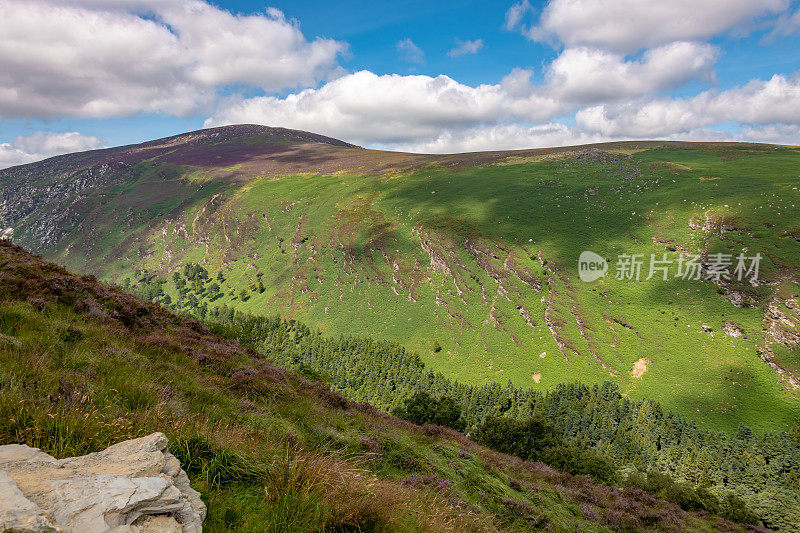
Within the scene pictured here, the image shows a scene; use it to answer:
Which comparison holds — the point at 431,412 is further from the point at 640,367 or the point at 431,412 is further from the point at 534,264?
the point at 534,264

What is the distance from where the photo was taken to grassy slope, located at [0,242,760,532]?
505 cm

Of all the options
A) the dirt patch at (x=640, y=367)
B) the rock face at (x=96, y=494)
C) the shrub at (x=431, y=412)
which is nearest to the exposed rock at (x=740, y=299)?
the dirt patch at (x=640, y=367)

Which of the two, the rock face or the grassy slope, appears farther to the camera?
the grassy slope

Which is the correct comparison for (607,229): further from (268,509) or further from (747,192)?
(268,509)

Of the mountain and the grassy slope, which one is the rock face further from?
the mountain

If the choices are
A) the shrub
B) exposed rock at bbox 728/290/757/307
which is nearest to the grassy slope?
the shrub

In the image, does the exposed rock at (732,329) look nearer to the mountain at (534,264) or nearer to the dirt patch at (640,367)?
the mountain at (534,264)

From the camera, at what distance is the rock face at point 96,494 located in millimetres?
3117

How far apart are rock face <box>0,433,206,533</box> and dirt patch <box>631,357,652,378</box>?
72523 mm

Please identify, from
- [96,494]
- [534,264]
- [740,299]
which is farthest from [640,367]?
[96,494]

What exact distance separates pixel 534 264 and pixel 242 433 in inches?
3298

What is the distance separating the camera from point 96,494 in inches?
143

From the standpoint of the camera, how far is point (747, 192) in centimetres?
7894

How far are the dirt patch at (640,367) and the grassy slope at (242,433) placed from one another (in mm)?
43185
